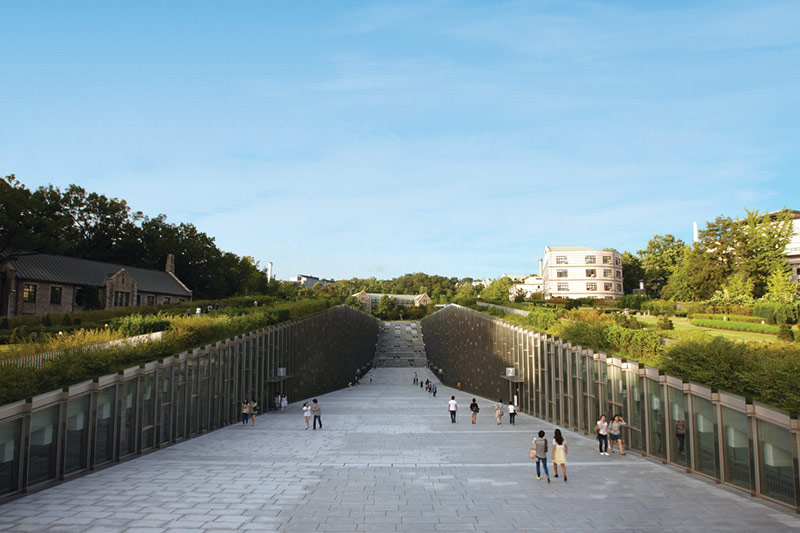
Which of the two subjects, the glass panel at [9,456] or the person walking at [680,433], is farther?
the person walking at [680,433]

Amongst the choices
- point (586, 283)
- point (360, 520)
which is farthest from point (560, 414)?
point (586, 283)

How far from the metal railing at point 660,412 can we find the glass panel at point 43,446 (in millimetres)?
16221

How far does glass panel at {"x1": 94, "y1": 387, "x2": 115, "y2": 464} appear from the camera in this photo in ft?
41.0

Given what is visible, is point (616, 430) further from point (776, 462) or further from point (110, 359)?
point (110, 359)

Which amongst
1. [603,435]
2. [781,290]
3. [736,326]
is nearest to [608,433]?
[603,435]

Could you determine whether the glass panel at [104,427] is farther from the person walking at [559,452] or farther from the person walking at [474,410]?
the person walking at [474,410]

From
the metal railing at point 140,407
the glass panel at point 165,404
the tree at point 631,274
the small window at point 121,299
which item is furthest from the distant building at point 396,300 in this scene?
the glass panel at point 165,404

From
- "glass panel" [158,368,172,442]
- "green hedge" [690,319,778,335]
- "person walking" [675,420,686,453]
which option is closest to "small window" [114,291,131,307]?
"glass panel" [158,368,172,442]

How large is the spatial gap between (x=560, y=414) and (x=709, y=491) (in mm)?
9604

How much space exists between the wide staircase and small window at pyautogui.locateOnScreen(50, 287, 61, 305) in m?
43.2

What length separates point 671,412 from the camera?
42.2ft

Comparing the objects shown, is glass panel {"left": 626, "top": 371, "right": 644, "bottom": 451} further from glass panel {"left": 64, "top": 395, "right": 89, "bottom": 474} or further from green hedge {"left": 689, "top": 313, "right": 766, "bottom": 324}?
green hedge {"left": 689, "top": 313, "right": 766, "bottom": 324}

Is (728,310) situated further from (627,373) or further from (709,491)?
(709,491)

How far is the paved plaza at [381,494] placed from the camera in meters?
8.34
